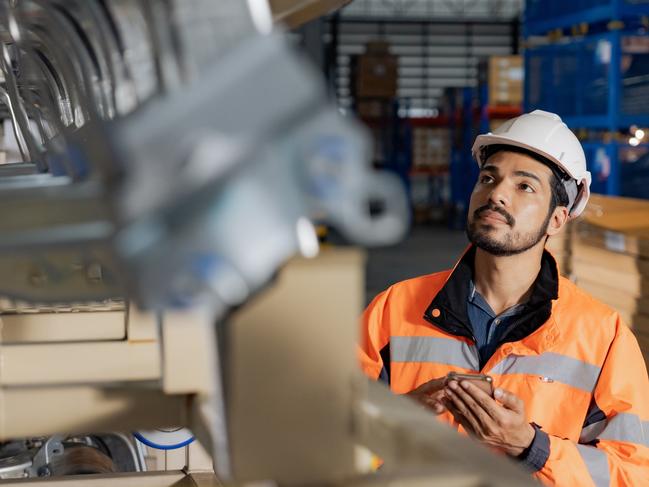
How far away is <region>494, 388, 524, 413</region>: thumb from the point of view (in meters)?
2.23

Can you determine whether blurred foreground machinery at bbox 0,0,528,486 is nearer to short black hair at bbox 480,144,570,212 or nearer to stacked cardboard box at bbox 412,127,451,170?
short black hair at bbox 480,144,570,212

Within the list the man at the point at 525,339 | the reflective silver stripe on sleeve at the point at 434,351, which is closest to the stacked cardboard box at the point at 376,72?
the man at the point at 525,339

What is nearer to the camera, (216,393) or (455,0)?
(216,393)

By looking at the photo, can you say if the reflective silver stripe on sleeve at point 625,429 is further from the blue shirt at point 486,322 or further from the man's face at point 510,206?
the man's face at point 510,206

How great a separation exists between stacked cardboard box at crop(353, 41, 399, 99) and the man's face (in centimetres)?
1386

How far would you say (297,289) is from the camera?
860 millimetres

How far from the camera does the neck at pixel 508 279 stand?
2.68 m

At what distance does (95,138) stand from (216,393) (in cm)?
31

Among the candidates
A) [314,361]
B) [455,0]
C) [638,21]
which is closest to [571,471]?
[314,361]

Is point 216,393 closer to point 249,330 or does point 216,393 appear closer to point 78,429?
point 249,330

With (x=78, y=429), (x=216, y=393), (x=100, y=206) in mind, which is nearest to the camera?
(x=100, y=206)

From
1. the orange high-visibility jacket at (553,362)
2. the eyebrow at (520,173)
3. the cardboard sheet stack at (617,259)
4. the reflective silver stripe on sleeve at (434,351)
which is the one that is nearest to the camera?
the orange high-visibility jacket at (553,362)

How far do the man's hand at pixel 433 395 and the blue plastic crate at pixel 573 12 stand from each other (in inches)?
198

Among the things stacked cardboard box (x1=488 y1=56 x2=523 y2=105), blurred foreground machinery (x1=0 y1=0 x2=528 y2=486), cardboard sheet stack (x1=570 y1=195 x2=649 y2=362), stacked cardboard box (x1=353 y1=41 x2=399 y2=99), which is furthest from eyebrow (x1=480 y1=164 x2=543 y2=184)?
stacked cardboard box (x1=353 y1=41 x2=399 y2=99)
